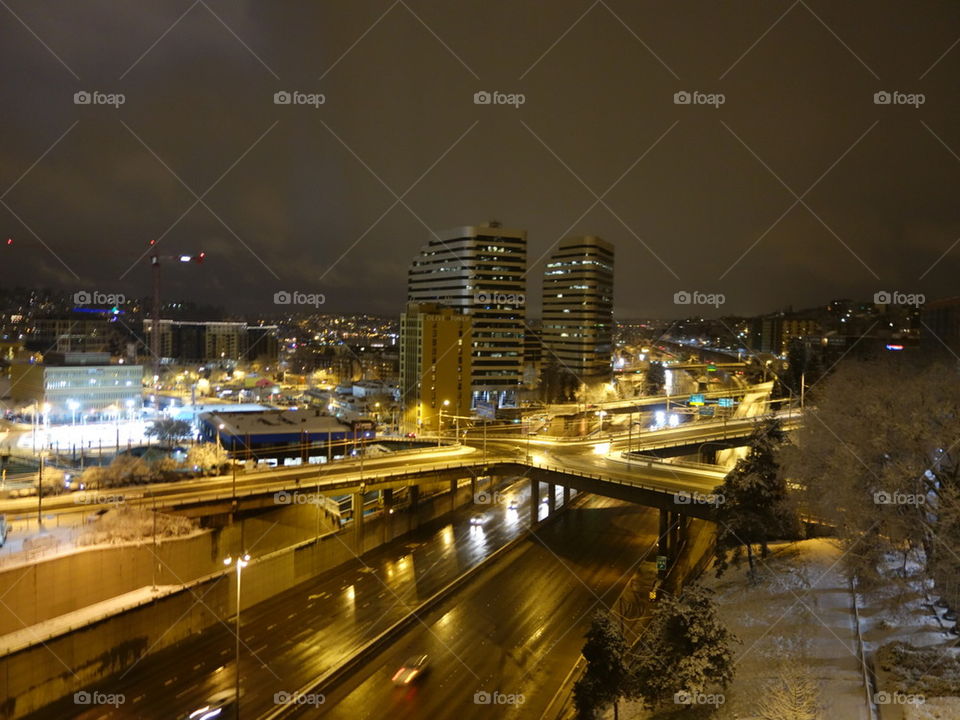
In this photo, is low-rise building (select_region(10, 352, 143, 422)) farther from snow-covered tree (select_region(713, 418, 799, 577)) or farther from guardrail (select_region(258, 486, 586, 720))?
snow-covered tree (select_region(713, 418, 799, 577))

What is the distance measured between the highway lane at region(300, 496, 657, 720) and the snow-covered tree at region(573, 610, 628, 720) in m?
1.92

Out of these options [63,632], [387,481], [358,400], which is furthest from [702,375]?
[63,632]

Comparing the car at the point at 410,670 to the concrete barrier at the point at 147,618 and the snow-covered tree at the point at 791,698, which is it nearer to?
the concrete barrier at the point at 147,618

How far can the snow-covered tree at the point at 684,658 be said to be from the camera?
731 centimetres

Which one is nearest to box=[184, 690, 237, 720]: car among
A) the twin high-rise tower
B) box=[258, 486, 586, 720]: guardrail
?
box=[258, 486, 586, 720]: guardrail

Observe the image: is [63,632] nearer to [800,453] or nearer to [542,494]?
[800,453]

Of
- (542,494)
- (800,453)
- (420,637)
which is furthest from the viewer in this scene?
(542,494)

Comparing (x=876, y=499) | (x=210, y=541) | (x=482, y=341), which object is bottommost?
(x=210, y=541)

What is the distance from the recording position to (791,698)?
6672mm

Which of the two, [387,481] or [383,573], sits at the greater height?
[387,481]

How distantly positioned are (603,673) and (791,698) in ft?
7.00

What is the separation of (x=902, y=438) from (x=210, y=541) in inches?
525

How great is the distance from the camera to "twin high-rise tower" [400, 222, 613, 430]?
3275 centimetres

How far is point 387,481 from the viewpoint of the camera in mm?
16750
